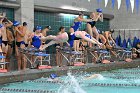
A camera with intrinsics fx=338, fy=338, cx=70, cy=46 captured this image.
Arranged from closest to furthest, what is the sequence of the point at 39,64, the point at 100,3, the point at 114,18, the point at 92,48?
the point at 39,64 → the point at 92,48 → the point at 100,3 → the point at 114,18

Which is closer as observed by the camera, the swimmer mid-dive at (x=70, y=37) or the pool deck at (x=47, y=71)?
the pool deck at (x=47, y=71)

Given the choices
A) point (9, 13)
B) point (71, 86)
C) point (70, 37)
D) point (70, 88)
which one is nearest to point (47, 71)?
point (71, 86)

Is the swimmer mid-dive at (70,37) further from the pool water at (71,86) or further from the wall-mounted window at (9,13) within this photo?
the wall-mounted window at (9,13)

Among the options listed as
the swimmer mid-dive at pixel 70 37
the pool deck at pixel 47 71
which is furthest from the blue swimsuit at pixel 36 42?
the pool deck at pixel 47 71

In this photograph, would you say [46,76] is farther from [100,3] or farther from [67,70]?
[100,3]

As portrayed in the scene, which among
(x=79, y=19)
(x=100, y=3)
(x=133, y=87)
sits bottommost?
(x=133, y=87)

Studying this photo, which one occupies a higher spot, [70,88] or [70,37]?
[70,37]

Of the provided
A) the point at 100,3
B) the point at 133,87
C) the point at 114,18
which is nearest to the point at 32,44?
the point at 133,87

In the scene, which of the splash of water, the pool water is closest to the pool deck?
the pool water

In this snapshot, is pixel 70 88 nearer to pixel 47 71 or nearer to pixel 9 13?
pixel 47 71

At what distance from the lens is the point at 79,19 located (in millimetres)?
10203

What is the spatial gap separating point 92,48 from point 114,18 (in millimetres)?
7162

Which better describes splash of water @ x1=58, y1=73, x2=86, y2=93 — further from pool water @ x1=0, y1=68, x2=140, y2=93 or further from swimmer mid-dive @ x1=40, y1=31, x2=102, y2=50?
swimmer mid-dive @ x1=40, y1=31, x2=102, y2=50

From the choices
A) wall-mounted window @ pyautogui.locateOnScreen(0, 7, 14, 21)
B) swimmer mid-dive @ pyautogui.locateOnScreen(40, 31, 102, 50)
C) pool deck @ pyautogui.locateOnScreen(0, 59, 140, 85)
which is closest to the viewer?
pool deck @ pyautogui.locateOnScreen(0, 59, 140, 85)
